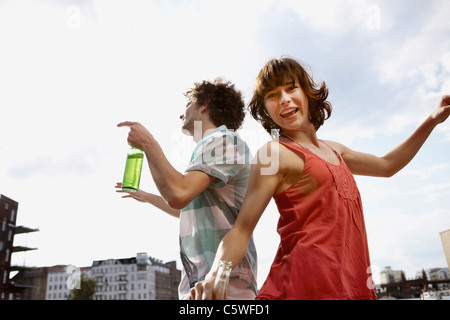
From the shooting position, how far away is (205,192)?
153 centimetres

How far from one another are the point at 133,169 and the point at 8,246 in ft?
150

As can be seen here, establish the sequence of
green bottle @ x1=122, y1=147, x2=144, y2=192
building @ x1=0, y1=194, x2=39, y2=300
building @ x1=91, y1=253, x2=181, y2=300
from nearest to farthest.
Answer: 1. green bottle @ x1=122, y1=147, x2=144, y2=192
2. building @ x1=0, y1=194, x2=39, y2=300
3. building @ x1=91, y1=253, x2=181, y2=300

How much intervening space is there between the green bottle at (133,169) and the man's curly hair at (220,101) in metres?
0.44

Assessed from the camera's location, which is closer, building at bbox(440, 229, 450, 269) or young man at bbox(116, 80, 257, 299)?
young man at bbox(116, 80, 257, 299)

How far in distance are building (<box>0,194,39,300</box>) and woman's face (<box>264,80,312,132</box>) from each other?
43.7m

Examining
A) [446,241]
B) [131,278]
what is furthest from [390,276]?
[131,278]

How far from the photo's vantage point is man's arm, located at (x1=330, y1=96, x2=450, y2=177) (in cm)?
144

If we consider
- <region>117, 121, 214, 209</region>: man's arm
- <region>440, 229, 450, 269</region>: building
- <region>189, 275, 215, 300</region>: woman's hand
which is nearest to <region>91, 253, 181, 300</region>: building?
<region>440, 229, 450, 269</region>: building

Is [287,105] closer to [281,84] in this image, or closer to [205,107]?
[281,84]

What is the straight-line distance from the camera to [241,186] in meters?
1.62

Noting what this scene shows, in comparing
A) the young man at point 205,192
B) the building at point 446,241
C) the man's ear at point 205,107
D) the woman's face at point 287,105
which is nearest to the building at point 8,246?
the man's ear at point 205,107

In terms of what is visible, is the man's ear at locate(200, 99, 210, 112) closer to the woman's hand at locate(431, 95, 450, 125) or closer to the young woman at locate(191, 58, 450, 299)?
the young woman at locate(191, 58, 450, 299)
